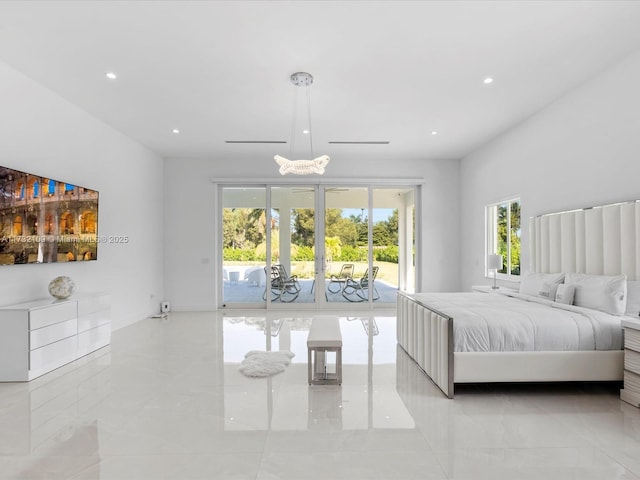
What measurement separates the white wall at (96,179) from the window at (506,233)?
616 centimetres

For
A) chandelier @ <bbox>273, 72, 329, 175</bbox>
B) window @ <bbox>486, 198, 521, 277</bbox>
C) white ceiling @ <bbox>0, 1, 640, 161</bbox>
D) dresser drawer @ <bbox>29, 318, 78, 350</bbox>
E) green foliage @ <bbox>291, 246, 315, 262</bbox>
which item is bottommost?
dresser drawer @ <bbox>29, 318, 78, 350</bbox>

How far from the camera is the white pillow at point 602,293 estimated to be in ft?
10.9

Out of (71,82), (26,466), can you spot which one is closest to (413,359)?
(26,466)

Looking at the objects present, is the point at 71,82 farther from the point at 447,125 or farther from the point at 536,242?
the point at 536,242

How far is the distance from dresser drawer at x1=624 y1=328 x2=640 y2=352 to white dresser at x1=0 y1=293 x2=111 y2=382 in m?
5.21

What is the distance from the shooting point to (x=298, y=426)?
2594 millimetres

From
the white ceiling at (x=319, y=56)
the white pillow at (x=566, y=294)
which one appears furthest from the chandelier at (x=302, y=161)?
the white pillow at (x=566, y=294)

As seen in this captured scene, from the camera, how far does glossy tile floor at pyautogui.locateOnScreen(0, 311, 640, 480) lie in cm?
210

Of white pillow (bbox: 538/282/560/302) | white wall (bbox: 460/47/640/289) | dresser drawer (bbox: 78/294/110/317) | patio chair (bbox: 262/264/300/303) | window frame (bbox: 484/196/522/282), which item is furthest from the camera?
patio chair (bbox: 262/264/300/303)

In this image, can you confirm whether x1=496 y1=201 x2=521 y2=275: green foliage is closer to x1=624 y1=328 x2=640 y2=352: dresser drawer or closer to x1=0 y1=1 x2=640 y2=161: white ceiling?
x1=0 y1=1 x2=640 y2=161: white ceiling

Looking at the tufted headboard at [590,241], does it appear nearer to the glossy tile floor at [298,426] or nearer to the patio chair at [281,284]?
the glossy tile floor at [298,426]

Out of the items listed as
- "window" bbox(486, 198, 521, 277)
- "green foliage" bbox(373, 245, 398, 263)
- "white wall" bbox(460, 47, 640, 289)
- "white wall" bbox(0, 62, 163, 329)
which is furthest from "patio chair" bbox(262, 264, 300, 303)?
"window" bbox(486, 198, 521, 277)

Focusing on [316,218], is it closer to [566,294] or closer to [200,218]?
[200,218]

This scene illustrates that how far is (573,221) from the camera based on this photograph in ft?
13.9
